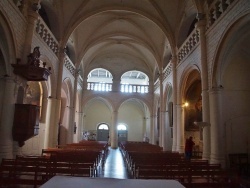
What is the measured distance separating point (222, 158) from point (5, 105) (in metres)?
8.46

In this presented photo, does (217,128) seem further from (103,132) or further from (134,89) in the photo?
(103,132)

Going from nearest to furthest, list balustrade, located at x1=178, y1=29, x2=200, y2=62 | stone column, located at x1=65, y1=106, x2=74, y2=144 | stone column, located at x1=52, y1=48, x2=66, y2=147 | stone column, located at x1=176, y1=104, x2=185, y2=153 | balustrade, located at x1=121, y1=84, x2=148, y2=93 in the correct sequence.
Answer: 1. balustrade, located at x1=178, y1=29, x2=200, y2=62
2. stone column, located at x1=52, y1=48, x2=66, y2=147
3. stone column, located at x1=176, y1=104, x2=185, y2=153
4. stone column, located at x1=65, y1=106, x2=74, y2=144
5. balustrade, located at x1=121, y1=84, x2=148, y2=93

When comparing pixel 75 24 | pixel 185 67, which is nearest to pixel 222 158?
pixel 185 67

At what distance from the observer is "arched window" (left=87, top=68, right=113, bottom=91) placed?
26.2 metres

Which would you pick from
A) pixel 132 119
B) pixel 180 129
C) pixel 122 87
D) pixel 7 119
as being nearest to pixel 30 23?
pixel 7 119

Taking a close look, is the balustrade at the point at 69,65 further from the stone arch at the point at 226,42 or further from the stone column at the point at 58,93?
the stone arch at the point at 226,42

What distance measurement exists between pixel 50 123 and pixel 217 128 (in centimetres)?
959

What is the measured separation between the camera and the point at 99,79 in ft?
104

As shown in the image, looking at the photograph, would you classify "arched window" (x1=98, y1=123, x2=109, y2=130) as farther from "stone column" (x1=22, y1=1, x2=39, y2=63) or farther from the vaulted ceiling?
"stone column" (x1=22, y1=1, x2=39, y2=63)

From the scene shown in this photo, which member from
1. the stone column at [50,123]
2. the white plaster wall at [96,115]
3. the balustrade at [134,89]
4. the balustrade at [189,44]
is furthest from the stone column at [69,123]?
Answer: the white plaster wall at [96,115]

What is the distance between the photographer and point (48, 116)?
550 inches

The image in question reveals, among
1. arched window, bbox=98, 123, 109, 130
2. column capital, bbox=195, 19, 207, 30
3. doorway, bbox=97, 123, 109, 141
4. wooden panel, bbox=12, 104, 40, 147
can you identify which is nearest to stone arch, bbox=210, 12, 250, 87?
column capital, bbox=195, 19, 207, 30

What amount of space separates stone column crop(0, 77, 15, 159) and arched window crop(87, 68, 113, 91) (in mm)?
17502

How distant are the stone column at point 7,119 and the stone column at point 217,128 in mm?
7832
